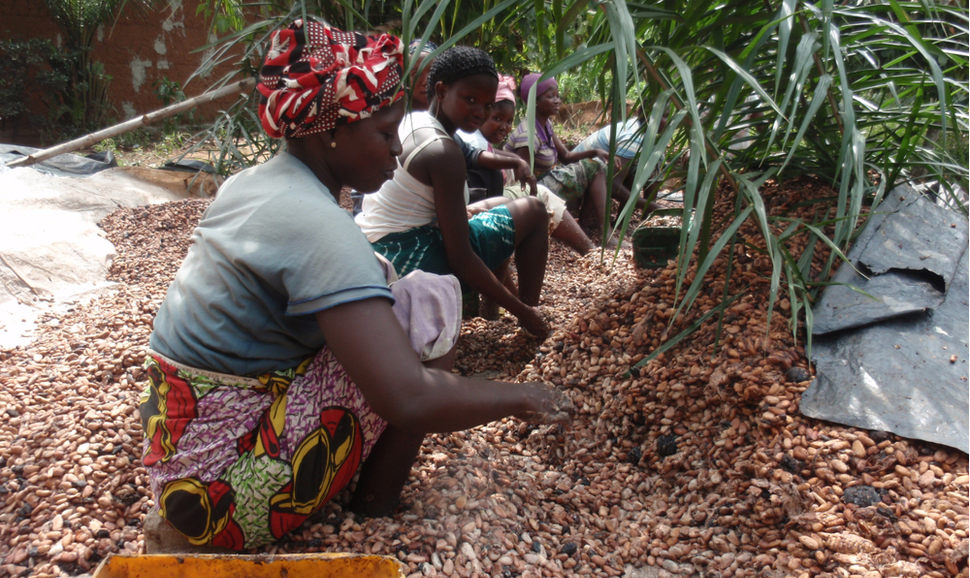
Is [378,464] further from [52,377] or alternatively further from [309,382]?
[52,377]

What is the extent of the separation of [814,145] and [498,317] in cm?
150

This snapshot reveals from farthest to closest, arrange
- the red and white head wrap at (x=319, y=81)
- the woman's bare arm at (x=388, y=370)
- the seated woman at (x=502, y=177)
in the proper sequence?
the seated woman at (x=502, y=177)
the red and white head wrap at (x=319, y=81)
the woman's bare arm at (x=388, y=370)

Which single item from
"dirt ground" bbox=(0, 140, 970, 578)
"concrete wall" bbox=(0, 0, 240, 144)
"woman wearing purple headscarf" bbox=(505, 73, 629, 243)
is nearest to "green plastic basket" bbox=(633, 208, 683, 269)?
"dirt ground" bbox=(0, 140, 970, 578)

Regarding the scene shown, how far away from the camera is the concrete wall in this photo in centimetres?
788

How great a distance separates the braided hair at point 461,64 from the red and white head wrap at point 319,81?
35.1 inches

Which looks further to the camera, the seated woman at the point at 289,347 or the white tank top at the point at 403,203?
the white tank top at the point at 403,203

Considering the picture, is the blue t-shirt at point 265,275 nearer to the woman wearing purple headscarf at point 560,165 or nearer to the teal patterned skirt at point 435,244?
the teal patterned skirt at point 435,244

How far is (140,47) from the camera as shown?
8.20m

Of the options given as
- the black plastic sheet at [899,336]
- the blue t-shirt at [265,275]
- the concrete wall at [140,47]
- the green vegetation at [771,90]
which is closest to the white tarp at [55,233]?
the green vegetation at [771,90]

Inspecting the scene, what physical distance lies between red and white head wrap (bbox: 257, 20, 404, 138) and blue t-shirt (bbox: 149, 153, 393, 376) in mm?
99

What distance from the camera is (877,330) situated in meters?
1.67

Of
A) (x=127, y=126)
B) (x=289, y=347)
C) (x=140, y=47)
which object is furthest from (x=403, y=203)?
(x=140, y=47)

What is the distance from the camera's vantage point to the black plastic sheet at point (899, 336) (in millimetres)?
1476

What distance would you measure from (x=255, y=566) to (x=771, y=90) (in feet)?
6.64
